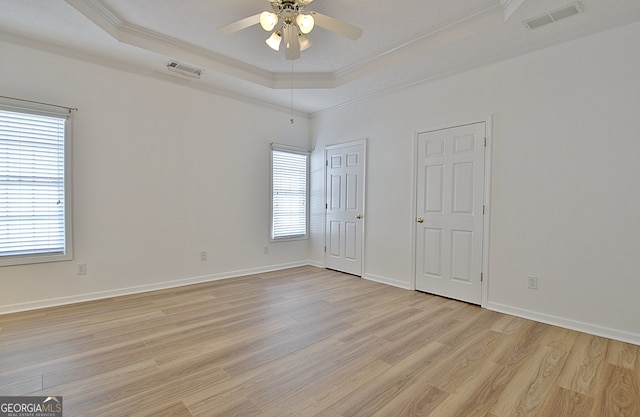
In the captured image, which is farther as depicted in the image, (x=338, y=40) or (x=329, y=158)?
(x=329, y=158)

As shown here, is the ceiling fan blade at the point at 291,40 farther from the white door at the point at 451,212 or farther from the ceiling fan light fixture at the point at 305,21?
the white door at the point at 451,212

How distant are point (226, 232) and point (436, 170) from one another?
318cm

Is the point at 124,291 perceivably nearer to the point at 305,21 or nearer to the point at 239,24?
the point at 239,24

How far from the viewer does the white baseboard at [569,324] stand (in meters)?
2.70

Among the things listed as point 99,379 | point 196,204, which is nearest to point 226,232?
point 196,204

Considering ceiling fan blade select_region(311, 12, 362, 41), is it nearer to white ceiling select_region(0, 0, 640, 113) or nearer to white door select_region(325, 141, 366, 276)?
white ceiling select_region(0, 0, 640, 113)

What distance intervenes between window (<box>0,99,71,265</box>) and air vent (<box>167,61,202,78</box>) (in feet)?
4.12

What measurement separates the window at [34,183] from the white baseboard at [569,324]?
4913mm

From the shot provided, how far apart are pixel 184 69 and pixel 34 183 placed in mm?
2076

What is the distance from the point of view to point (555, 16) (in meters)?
2.70

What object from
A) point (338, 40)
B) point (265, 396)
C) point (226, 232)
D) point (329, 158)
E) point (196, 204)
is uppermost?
point (338, 40)

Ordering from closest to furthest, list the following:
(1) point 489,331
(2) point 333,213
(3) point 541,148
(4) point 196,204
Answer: (1) point 489,331, (3) point 541,148, (4) point 196,204, (2) point 333,213

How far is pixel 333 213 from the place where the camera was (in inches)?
214

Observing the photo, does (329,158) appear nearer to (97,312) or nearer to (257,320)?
(257,320)
